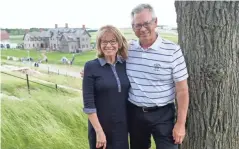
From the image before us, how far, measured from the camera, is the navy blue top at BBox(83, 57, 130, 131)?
1.91 metres

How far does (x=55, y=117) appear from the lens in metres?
3.49

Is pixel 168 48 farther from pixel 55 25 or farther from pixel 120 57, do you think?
pixel 55 25

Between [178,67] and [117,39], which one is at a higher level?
[117,39]

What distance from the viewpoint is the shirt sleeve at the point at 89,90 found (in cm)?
191

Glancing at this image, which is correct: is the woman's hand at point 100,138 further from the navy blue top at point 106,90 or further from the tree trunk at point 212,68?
the tree trunk at point 212,68

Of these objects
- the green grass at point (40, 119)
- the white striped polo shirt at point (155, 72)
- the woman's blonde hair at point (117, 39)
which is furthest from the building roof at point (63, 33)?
the white striped polo shirt at point (155, 72)

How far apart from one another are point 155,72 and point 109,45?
34 cm

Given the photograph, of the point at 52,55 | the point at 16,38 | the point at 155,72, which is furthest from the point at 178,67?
the point at 16,38

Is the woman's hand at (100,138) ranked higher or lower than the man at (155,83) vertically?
lower

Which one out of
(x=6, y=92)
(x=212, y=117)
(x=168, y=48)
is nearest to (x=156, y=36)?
(x=168, y=48)

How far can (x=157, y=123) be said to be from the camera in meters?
1.96

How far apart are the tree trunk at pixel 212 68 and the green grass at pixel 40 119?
1745mm

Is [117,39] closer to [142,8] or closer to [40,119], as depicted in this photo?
[142,8]

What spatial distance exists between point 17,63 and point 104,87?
6.95 ft
